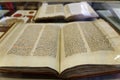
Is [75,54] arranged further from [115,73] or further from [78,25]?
[78,25]

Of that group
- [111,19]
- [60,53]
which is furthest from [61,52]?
[111,19]

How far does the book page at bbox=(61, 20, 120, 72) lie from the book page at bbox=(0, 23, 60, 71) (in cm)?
3

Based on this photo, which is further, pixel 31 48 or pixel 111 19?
pixel 111 19

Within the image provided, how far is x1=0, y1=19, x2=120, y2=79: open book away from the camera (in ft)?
1.52

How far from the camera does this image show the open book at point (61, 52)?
1.52 feet

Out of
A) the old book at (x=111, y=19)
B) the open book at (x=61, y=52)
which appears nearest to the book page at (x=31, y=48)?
the open book at (x=61, y=52)

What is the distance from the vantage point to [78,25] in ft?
2.46

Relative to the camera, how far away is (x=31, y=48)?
56 cm

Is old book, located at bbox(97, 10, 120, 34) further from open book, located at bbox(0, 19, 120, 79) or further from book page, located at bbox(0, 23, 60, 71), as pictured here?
book page, located at bbox(0, 23, 60, 71)

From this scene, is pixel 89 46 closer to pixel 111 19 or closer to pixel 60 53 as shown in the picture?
pixel 60 53

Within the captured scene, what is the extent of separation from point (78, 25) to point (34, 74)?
33 cm

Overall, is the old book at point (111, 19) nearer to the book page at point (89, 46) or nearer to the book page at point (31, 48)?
the book page at point (89, 46)

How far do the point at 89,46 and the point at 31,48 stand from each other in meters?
0.17

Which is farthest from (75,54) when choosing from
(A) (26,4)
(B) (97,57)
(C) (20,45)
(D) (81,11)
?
(A) (26,4)
